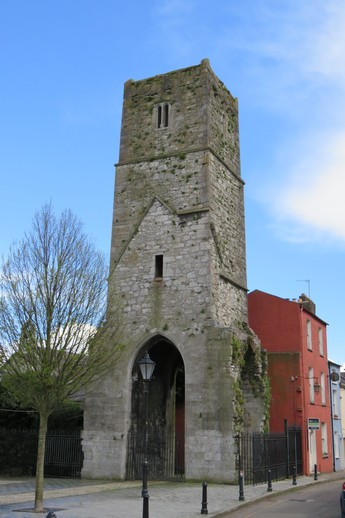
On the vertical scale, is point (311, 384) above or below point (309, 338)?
below

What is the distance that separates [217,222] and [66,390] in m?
10.5

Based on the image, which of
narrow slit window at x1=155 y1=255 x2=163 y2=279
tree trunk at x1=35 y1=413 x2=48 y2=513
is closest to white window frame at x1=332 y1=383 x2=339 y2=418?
narrow slit window at x1=155 y1=255 x2=163 y2=279

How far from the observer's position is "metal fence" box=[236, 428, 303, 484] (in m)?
18.1

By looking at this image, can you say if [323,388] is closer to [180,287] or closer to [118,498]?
[180,287]

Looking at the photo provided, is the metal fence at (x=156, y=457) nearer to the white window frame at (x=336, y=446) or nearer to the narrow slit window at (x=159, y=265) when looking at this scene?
the narrow slit window at (x=159, y=265)

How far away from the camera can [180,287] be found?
66.6 ft

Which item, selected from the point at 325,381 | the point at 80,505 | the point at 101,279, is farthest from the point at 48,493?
the point at 325,381

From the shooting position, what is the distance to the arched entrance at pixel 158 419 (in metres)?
19.8

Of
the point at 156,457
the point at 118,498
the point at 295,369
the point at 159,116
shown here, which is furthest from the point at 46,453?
the point at 159,116

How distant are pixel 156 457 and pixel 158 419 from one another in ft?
5.18

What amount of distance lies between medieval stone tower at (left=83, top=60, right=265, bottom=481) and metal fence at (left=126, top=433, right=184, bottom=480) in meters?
0.05

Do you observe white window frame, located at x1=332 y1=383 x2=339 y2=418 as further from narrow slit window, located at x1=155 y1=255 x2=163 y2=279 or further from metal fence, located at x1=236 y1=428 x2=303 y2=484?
narrow slit window, located at x1=155 y1=255 x2=163 y2=279

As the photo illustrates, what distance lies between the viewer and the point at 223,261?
858 inches

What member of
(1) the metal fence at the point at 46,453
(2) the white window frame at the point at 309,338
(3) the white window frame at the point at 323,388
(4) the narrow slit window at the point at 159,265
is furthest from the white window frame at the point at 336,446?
(4) the narrow slit window at the point at 159,265
